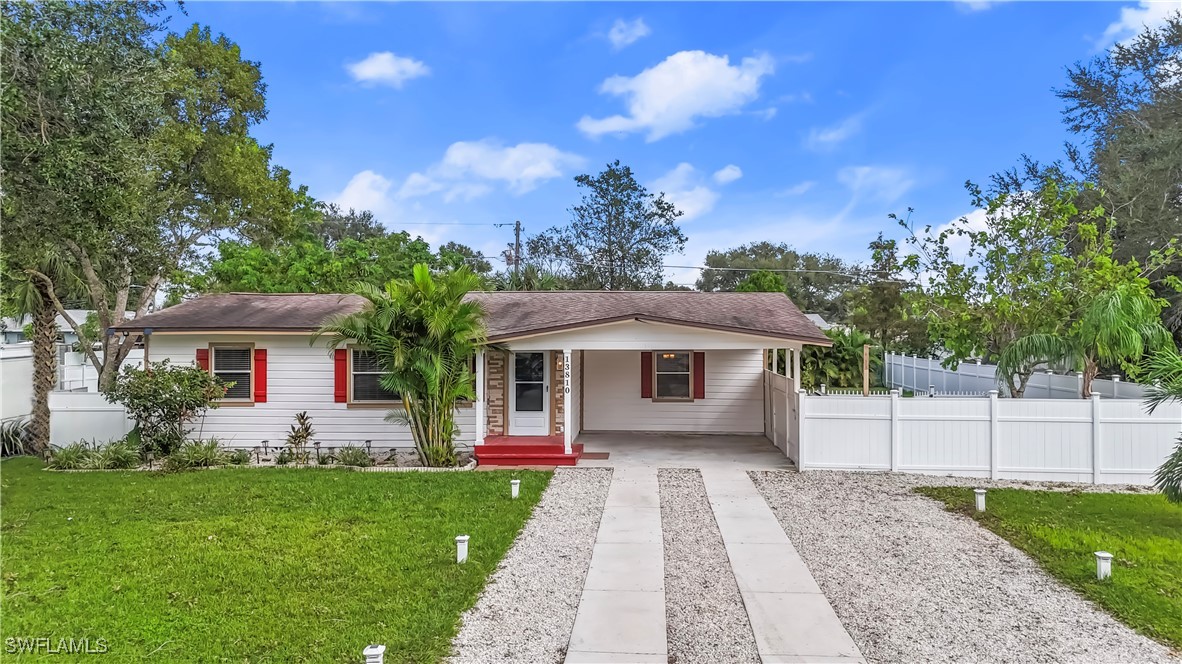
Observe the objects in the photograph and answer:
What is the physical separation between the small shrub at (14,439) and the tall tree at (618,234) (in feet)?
73.7

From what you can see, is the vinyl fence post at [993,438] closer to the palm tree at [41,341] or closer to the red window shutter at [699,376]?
the red window shutter at [699,376]

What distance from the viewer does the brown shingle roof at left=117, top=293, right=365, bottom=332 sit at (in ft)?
37.1

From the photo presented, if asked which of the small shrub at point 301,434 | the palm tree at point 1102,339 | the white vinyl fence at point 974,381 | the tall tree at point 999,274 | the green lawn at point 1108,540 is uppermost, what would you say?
the tall tree at point 999,274

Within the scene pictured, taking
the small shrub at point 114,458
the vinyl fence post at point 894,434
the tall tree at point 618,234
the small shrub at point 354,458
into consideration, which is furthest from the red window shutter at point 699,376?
the tall tree at point 618,234

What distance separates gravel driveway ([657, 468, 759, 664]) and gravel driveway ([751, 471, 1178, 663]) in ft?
2.68

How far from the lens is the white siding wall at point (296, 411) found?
1175 centimetres

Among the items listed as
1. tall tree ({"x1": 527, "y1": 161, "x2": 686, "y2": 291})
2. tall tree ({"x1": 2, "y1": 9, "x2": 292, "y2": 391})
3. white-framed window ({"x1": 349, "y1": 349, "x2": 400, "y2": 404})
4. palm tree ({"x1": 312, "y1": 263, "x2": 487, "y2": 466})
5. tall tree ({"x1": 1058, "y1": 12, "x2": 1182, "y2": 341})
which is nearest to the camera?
tall tree ({"x1": 2, "y1": 9, "x2": 292, "y2": 391})

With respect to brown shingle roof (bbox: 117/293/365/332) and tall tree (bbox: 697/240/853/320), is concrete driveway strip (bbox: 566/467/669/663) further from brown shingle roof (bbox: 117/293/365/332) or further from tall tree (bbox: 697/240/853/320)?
tall tree (bbox: 697/240/853/320)

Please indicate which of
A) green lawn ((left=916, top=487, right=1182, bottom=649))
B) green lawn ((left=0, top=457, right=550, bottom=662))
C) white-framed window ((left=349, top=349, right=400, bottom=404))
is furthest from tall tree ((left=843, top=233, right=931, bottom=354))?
green lawn ((left=0, top=457, right=550, bottom=662))

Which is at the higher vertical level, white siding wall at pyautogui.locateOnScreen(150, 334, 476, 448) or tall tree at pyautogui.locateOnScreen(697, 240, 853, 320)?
tall tree at pyautogui.locateOnScreen(697, 240, 853, 320)

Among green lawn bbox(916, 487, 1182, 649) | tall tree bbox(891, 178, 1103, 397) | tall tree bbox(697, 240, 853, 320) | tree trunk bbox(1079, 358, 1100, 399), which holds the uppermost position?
tall tree bbox(697, 240, 853, 320)

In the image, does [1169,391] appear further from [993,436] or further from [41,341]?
[41,341]

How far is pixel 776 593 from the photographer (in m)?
5.11

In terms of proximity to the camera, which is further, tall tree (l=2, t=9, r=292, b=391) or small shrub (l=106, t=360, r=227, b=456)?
small shrub (l=106, t=360, r=227, b=456)
